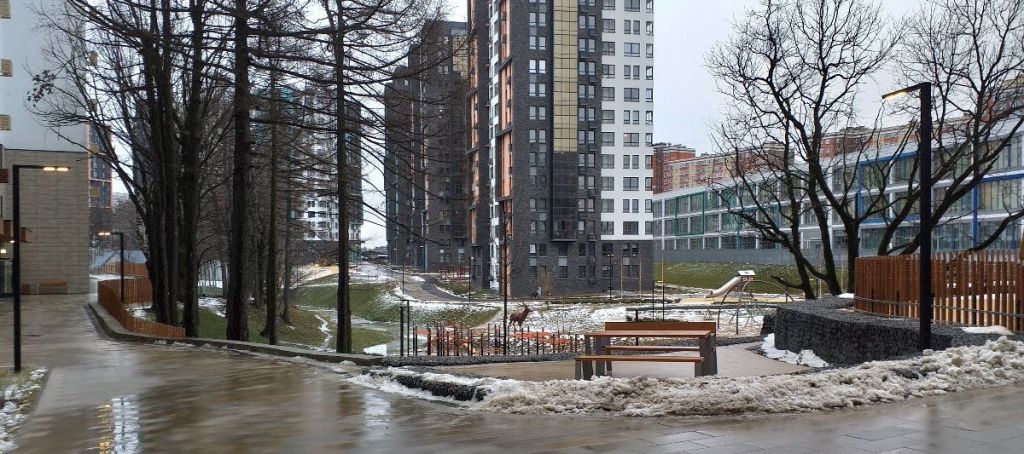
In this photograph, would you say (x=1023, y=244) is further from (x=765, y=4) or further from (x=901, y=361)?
(x=765, y=4)

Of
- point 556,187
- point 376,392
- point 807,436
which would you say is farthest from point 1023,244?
point 556,187

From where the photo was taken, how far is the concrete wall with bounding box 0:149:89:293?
50.3m

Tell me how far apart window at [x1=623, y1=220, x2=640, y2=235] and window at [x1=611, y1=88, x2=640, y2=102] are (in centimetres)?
1097

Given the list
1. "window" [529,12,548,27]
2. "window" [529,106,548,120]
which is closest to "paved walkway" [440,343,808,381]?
"window" [529,106,548,120]

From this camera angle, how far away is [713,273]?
86.0 m

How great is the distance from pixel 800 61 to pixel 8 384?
84.2 ft

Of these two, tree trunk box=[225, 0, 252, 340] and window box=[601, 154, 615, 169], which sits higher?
window box=[601, 154, 615, 169]

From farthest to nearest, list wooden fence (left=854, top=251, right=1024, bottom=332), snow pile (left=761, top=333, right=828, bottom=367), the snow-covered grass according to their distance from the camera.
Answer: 1. snow pile (left=761, top=333, right=828, bottom=367)
2. wooden fence (left=854, top=251, right=1024, bottom=332)
3. the snow-covered grass

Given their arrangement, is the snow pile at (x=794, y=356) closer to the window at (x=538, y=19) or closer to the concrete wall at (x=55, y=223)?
the concrete wall at (x=55, y=223)

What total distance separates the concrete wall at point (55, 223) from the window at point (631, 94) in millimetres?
44122

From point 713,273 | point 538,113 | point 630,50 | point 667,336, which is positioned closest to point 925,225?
point 667,336

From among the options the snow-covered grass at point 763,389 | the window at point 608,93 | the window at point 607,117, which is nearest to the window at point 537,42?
the window at point 608,93

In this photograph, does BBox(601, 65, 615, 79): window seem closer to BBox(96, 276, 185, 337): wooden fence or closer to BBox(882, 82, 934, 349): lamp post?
BBox(96, 276, 185, 337): wooden fence

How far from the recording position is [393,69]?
17641 millimetres
